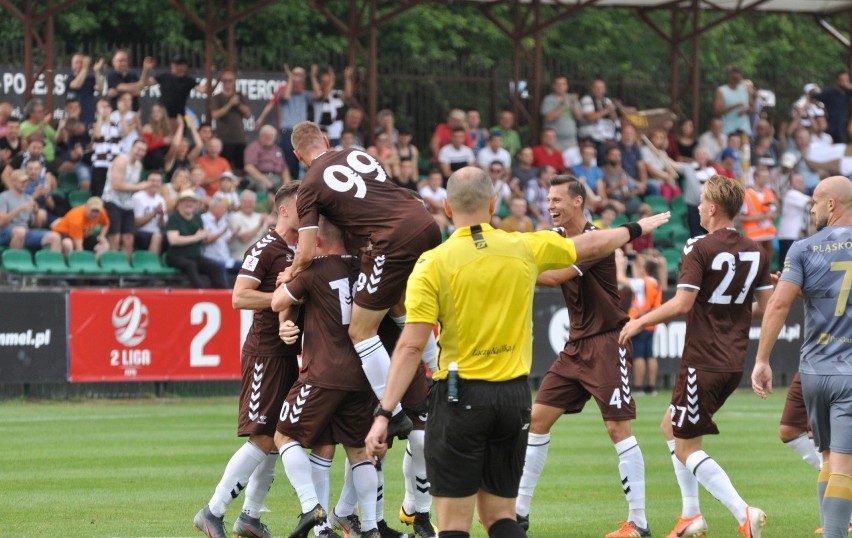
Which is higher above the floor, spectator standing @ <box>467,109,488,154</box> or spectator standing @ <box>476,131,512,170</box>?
spectator standing @ <box>467,109,488,154</box>

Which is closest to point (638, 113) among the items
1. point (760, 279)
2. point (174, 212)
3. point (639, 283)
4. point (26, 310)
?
point (639, 283)

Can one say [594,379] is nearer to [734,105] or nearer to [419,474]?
[419,474]

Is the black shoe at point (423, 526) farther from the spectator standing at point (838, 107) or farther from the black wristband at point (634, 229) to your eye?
the spectator standing at point (838, 107)

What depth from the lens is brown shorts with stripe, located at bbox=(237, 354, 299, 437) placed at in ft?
32.0

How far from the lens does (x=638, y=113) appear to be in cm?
2898

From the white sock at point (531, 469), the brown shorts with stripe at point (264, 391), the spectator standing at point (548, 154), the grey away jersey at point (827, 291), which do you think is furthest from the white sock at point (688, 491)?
the spectator standing at point (548, 154)

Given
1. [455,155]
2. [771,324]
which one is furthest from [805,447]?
[455,155]

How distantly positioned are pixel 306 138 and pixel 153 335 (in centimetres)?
1221

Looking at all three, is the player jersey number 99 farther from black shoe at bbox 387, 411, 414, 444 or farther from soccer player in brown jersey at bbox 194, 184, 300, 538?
black shoe at bbox 387, 411, 414, 444

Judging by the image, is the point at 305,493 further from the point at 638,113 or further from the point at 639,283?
the point at 638,113

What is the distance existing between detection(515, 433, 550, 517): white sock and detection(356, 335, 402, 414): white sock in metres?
1.49

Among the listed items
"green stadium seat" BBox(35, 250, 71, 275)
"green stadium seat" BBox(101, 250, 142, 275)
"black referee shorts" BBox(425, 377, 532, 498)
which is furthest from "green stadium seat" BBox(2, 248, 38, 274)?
"black referee shorts" BBox(425, 377, 532, 498)

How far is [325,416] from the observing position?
30.7 feet

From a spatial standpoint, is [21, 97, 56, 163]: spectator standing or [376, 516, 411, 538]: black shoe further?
[21, 97, 56, 163]: spectator standing
